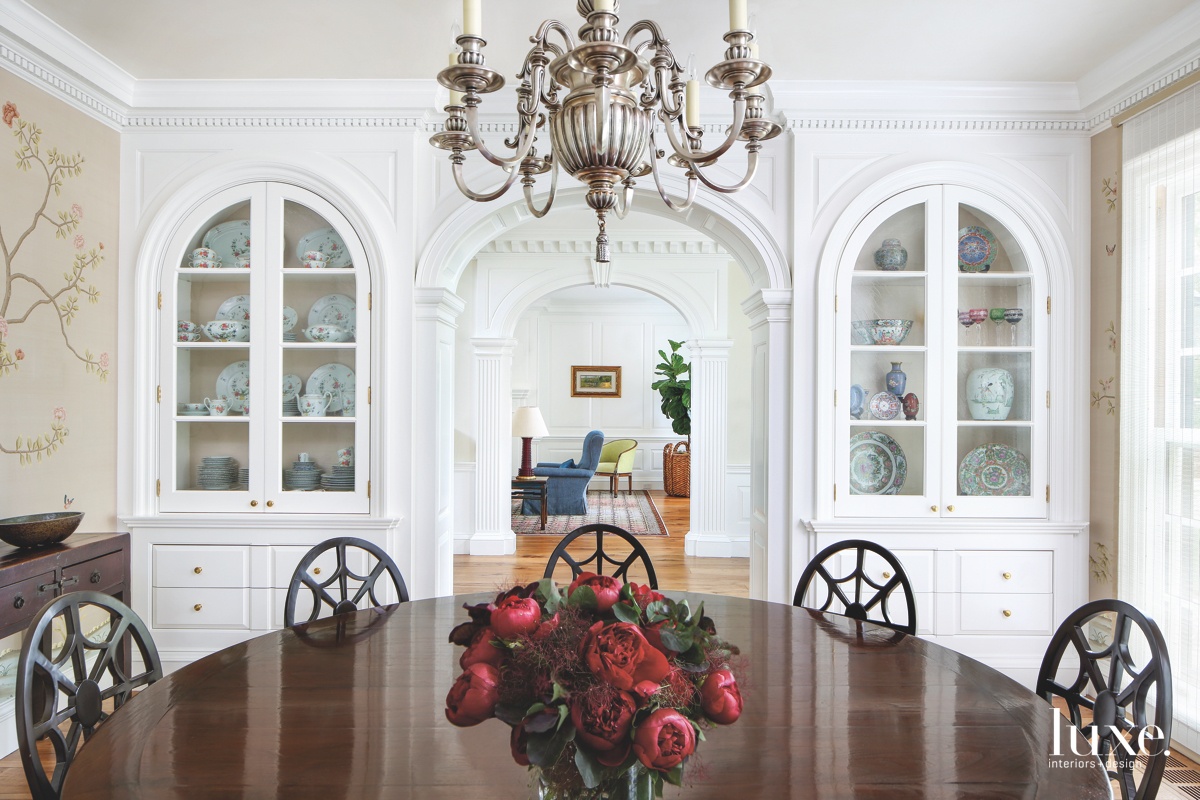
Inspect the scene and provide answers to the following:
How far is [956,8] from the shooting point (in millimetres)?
2553

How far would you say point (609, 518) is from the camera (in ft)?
26.5

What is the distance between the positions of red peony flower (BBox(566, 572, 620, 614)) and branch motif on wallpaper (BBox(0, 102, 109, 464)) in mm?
2535

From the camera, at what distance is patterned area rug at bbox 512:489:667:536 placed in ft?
24.0

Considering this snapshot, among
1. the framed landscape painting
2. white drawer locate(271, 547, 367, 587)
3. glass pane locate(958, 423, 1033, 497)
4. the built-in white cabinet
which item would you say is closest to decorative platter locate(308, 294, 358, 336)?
white drawer locate(271, 547, 367, 587)

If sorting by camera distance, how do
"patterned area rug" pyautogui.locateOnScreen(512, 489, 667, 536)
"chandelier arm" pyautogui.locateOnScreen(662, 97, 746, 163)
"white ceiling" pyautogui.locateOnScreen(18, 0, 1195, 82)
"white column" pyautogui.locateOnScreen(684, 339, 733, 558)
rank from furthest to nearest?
"patterned area rug" pyautogui.locateOnScreen(512, 489, 667, 536)
"white column" pyautogui.locateOnScreen(684, 339, 733, 558)
"white ceiling" pyautogui.locateOnScreen(18, 0, 1195, 82)
"chandelier arm" pyautogui.locateOnScreen(662, 97, 746, 163)

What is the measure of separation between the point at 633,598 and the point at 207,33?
2.75 m

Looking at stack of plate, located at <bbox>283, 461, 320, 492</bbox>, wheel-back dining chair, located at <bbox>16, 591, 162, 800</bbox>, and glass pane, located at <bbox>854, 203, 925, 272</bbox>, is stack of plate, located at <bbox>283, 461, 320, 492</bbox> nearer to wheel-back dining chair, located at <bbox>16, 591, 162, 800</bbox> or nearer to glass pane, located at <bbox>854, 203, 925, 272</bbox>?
wheel-back dining chair, located at <bbox>16, 591, 162, 800</bbox>

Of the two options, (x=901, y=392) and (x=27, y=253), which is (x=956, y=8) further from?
(x=27, y=253)

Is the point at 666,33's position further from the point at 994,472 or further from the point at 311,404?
the point at 994,472

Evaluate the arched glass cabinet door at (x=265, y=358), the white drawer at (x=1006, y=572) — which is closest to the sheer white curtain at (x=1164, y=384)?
the white drawer at (x=1006, y=572)

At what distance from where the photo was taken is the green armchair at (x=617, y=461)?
403 inches

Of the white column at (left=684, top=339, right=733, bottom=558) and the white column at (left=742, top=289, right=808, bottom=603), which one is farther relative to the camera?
the white column at (left=684, top=339, right=733, bottom=558)

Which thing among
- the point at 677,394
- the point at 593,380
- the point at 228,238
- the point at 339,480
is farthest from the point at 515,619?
the point at 593,380

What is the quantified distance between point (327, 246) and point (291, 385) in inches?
25.1
